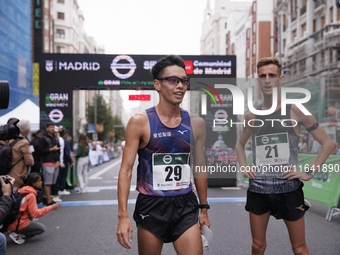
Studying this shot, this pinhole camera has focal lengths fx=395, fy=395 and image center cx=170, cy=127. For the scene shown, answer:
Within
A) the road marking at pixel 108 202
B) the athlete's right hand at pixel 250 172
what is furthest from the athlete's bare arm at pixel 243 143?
the road marking at pixel 108 202

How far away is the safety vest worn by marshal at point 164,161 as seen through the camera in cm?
291

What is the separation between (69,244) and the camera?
18.1 ft

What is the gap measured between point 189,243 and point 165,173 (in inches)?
20.7

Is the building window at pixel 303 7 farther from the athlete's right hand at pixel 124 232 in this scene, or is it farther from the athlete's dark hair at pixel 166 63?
the athlete's right hand at pixel 124 232

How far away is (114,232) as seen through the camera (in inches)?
246

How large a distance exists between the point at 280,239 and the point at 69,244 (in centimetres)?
300

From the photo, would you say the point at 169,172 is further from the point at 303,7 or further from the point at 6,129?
the point at 303,7

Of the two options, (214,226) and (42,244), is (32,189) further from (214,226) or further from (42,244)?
(214,226)

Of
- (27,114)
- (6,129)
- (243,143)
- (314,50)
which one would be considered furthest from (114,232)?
(314,50)

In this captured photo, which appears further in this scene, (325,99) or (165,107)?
(325,99)

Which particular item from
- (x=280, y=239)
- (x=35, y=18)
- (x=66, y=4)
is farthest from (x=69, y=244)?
(x=66, y=4)

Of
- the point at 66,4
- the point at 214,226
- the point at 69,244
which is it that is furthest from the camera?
the point at 66,4

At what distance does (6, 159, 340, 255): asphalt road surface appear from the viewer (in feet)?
17.1

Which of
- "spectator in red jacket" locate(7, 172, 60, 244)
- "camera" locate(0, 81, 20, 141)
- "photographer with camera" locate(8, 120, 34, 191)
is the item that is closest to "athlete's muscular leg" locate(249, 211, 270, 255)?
"camera" locate(0, 81, 20, 141)
